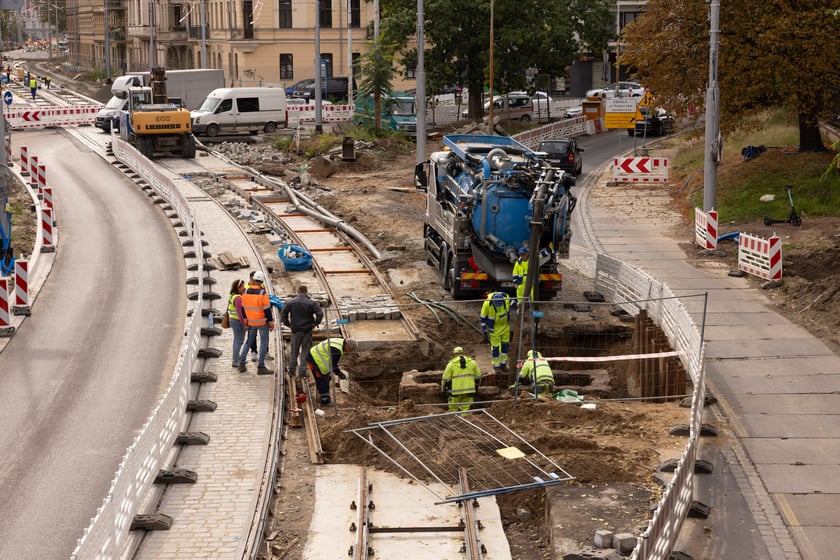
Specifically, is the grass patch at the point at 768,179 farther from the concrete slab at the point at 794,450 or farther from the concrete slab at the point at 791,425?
the concrete slab at the point at 794,450

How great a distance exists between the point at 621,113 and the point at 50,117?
2834cm

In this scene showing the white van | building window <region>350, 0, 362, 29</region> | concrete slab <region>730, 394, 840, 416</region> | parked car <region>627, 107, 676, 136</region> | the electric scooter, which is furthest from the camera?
building window <region>350, 0, 362, 29</region>

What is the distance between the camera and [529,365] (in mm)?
17203

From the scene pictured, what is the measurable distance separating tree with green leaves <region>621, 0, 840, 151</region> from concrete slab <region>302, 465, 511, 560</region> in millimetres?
21097

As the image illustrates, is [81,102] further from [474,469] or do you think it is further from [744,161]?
[474,469]

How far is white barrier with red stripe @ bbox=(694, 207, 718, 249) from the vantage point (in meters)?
27.3

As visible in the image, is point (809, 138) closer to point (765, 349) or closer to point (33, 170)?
point (765, 349)

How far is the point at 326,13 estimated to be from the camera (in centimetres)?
7481

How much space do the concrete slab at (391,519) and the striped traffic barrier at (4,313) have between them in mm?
8876

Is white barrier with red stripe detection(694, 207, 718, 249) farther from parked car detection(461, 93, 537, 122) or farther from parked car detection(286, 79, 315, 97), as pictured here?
parked car detection(286, 79, 315, 97)

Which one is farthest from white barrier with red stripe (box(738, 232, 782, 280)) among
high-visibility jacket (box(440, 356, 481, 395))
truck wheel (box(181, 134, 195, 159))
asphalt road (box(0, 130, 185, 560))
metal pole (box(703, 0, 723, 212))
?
truck wheel (box(181, 134, 195, 159))

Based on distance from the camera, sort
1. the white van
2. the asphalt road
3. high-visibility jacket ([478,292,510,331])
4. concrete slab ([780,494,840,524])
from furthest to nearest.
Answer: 1. the white van
2. high-visibility jacket ([478,292,510,331])
3. the asphalt road
4. concrete slab ([780,494,840,524])

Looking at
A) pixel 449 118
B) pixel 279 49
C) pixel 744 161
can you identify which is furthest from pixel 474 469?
pixel 279 49

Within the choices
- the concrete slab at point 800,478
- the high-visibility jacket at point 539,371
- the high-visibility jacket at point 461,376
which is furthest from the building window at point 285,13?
the concrete slab at point 800,478
